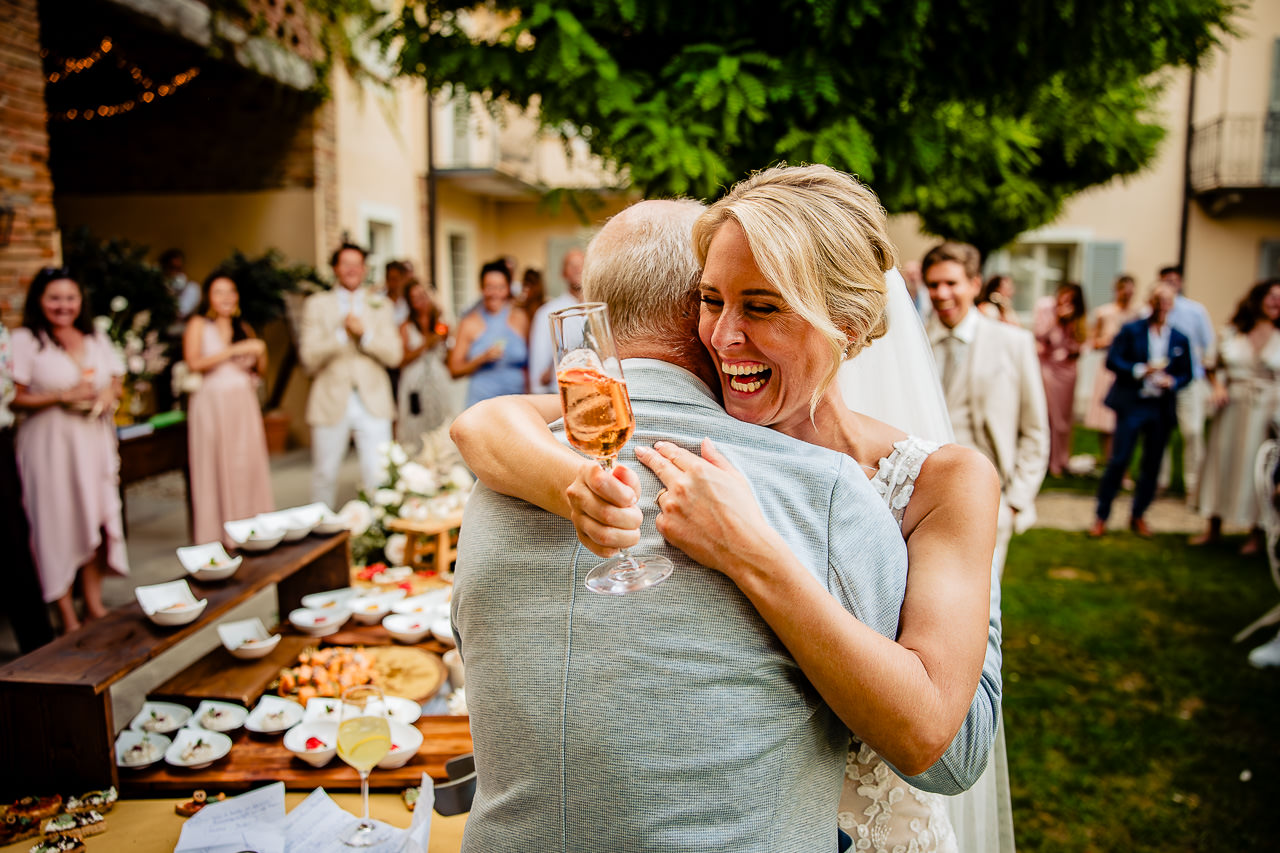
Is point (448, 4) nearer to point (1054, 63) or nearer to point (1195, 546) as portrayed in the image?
point (1054, 63)

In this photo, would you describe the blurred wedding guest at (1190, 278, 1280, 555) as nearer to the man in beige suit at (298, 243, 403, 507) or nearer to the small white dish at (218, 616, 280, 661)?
the man in beige suit at (298, 243, 403, 507)

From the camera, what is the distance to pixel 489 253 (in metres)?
19.2

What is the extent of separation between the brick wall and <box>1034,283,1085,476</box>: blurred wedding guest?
945 cm

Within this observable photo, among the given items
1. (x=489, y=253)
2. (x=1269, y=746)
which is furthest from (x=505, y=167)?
(x=1269, y=746)

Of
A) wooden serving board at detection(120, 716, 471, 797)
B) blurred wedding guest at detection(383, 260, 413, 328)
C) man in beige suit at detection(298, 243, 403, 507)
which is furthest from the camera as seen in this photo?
blurred wedding guest at detection(383, 260, 413, 328)

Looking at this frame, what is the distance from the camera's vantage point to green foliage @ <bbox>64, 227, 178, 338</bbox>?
7.88m

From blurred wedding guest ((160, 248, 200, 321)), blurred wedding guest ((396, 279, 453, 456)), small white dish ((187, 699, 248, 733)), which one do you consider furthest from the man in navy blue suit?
blurred wedding guest ((160, 248, 200, 321))

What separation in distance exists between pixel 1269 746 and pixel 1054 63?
3325 mm

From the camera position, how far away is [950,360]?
4551 mm

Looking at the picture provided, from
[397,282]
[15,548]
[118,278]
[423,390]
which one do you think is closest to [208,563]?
[15,548]

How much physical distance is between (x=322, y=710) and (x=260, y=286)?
317 inches

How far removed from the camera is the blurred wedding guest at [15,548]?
14.6 ft

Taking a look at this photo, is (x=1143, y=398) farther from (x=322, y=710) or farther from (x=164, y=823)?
(x=164, y=823)

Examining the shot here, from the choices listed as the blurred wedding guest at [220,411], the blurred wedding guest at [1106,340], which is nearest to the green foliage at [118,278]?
the blurred wedding guest at [220,411]
